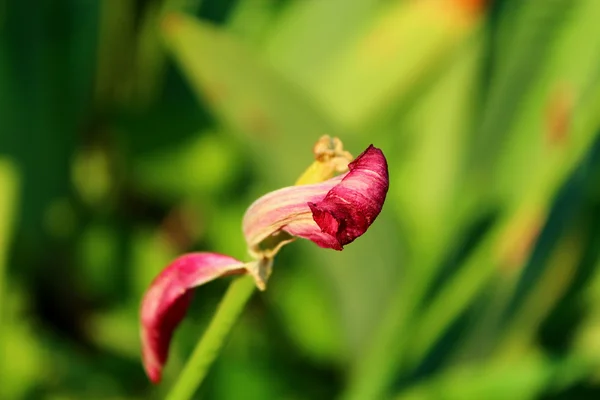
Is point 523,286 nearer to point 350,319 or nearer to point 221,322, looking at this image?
point 350,319

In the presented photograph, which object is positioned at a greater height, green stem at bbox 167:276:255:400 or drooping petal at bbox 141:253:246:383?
drooping petal at bbox 141:253:246:383

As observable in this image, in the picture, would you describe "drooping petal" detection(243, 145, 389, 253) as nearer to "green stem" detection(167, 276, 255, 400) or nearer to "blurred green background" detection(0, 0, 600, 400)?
"green stem" detection(167, 276, 255, 400)

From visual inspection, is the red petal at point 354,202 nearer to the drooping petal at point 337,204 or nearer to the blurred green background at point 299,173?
the drooping petal at point 337,204

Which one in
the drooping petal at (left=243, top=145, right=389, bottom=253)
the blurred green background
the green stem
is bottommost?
the green stem

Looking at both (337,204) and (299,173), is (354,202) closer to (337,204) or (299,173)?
(337,204)

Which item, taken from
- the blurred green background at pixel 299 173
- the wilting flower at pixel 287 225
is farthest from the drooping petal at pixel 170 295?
the blurred green background at pixel 299 173

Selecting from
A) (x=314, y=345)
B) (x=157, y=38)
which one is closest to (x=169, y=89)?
(x=157, y=38)

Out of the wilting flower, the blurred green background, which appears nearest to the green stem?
the wilting flower
